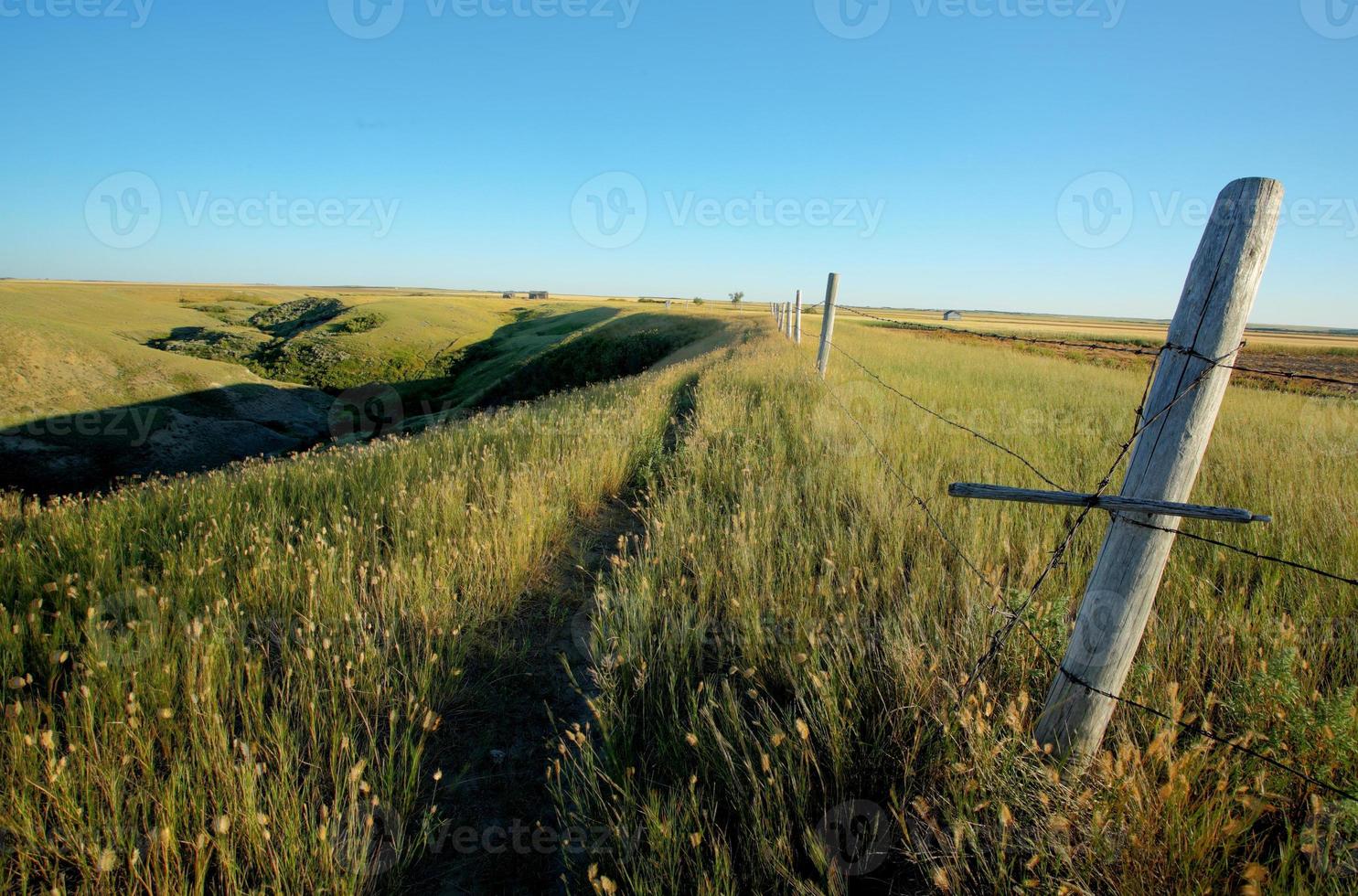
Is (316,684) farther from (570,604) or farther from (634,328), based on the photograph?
(634,328)

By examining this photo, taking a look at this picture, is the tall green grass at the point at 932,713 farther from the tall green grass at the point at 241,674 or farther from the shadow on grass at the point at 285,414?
the shadow on grass at the point at 285,414

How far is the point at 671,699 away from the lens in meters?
2.14

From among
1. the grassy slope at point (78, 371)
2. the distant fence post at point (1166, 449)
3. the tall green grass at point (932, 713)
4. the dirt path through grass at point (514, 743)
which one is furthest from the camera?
the grassy slope at point (78, 371)

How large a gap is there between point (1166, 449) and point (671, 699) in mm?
1867

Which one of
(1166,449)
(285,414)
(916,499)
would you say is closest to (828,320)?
(916,499)

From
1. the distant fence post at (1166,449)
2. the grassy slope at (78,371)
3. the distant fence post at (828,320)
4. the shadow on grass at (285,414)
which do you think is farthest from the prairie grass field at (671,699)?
the grassy slope at (78,371)

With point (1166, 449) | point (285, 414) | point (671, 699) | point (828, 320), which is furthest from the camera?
point (285, 414)

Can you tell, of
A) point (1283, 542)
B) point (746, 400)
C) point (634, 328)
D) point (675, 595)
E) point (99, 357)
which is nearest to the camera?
point (675, 595)

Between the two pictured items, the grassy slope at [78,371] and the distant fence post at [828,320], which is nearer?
the distant fence post at [828,320]

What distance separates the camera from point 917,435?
5395 mm

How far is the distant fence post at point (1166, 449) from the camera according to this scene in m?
1.45

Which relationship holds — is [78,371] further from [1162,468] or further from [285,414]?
[1162,468]

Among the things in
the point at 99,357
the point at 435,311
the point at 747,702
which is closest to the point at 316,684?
the point at 747,702

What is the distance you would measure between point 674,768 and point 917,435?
176 inches
